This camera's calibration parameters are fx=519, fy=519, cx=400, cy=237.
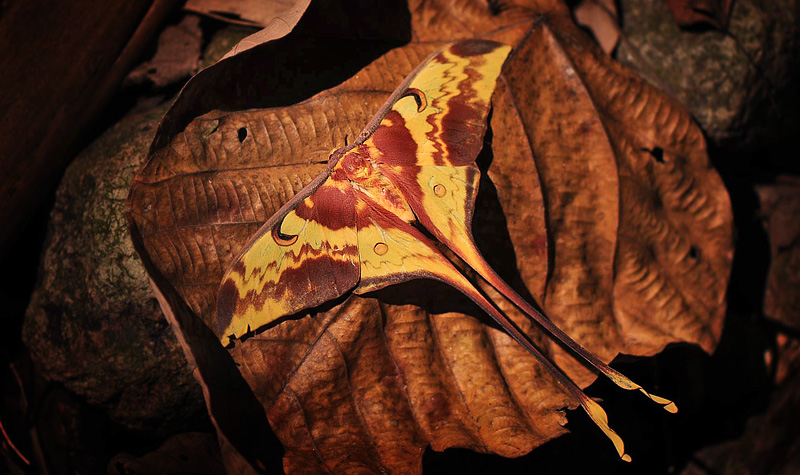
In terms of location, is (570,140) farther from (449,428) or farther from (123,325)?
(123,325)

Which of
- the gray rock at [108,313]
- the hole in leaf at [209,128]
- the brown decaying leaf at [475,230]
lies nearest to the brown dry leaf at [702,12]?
the brown decaying leaf at [475,230]

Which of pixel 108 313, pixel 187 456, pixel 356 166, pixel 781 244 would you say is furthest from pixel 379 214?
pixel 781 244

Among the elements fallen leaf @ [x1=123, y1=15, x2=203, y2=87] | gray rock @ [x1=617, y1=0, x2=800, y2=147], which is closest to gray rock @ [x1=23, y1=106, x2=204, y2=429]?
fallen leaf @ [x1=123, y1=15, x2=203, y2=87]

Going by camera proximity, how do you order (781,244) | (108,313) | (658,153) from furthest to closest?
(781,244), (658,153), (108,313)

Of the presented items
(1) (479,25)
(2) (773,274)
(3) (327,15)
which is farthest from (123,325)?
(2) (773,274)

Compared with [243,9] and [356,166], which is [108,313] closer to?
[356,166]

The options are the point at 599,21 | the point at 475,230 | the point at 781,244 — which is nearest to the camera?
the point at 475,230

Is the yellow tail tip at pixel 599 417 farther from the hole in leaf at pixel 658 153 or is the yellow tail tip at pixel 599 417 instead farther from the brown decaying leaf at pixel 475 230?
the hole in leaf at pixel 658 153
